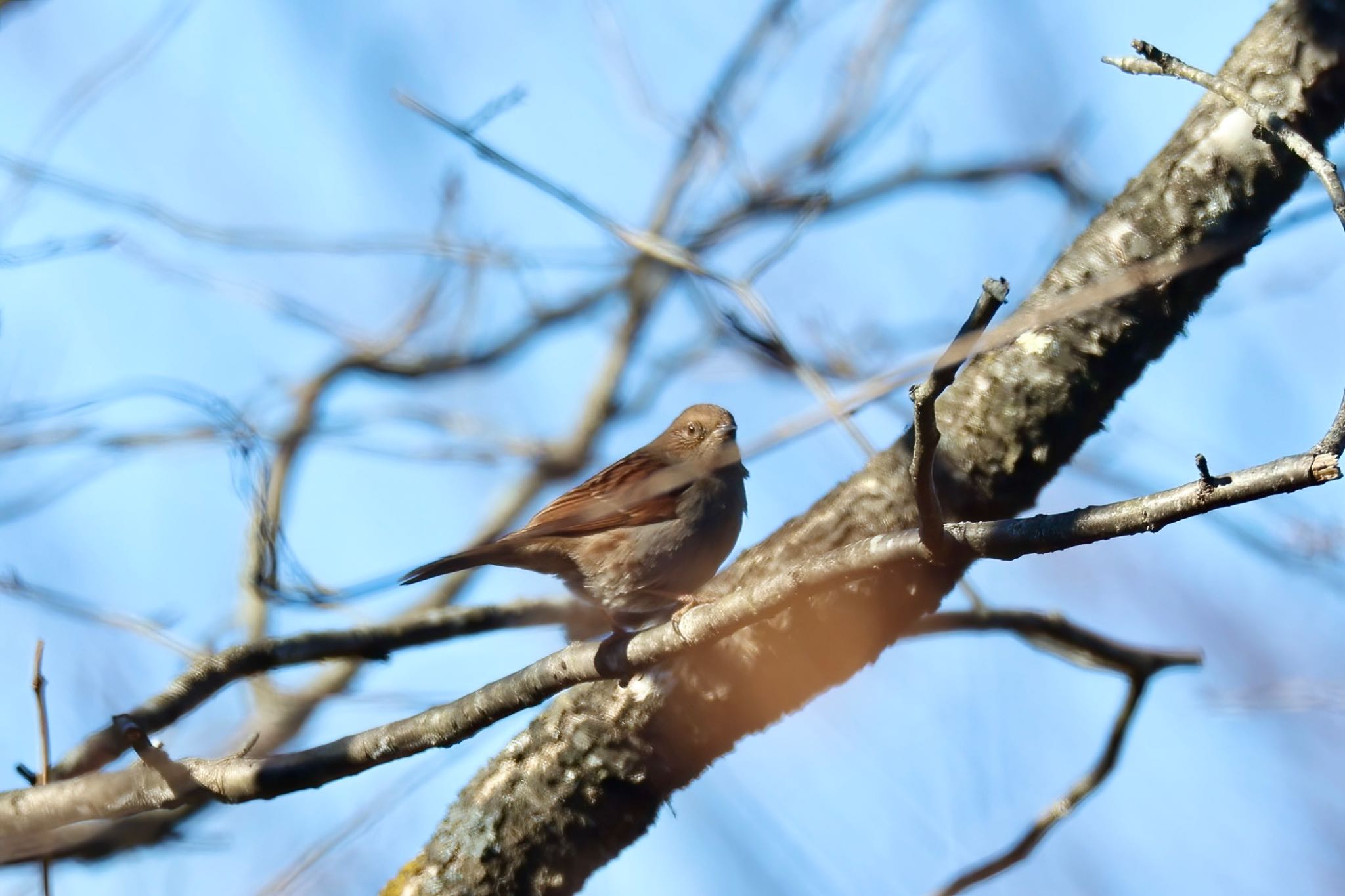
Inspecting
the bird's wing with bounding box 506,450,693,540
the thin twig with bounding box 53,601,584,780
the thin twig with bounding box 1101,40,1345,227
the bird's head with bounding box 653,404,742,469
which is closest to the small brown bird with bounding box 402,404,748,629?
the bird's wing with bounding box 506,450,693,540

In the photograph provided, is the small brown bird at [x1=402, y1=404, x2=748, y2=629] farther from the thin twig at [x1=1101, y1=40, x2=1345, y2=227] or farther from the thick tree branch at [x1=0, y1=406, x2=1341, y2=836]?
the thin twig at [x1=1101, y1=40, x2=1345, y2=227]

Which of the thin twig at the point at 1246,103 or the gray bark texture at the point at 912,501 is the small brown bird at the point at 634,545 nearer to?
the gray bark texture at the point at 912,501

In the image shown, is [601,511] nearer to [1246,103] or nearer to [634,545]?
[634,545]

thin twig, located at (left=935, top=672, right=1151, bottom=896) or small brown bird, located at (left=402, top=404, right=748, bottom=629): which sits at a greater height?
small brown bird, located at (left=402, top=404, right=748, bottom=629)

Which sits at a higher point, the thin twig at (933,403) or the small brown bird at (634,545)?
the small brown bird at (634,545)

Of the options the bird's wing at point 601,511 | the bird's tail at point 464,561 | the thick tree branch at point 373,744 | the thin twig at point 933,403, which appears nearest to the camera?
the thin twig at point 933,403

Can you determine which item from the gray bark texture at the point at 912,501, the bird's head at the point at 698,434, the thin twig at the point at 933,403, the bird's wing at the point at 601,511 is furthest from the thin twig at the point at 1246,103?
the bird's head at the point at 698,434
